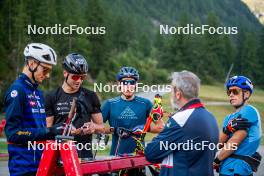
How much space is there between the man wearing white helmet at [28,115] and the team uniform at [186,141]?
0.81 metres

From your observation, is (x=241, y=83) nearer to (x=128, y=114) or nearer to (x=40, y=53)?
(x=128, y=114)

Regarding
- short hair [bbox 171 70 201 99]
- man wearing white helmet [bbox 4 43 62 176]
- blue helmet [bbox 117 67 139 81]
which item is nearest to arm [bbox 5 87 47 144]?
man wearing white helmet [bbox 4 43 62 176]

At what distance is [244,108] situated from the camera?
13.8 ft

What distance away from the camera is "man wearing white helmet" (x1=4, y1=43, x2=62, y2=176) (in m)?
3.45

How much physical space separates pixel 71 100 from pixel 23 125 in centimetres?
135

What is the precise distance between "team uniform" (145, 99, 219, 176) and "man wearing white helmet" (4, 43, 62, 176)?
81cm

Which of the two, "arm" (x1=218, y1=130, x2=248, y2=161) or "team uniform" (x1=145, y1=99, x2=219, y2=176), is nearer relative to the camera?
"team uniform" (x1=145, y1=99, x2=219, y2=176)

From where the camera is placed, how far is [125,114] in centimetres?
575

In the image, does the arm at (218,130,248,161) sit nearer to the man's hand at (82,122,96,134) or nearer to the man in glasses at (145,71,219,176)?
the man in glasses at (145,71,219,176)

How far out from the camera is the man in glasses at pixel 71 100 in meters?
4.72

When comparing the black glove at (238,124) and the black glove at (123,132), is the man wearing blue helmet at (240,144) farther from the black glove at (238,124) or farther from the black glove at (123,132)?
the black glove at (123,132)

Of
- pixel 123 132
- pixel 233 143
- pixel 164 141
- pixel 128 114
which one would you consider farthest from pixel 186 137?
pixel 128 114

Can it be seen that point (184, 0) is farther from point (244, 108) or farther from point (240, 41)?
point (244, 108)
